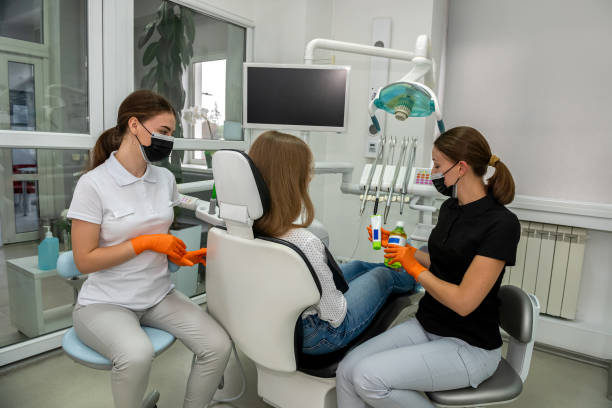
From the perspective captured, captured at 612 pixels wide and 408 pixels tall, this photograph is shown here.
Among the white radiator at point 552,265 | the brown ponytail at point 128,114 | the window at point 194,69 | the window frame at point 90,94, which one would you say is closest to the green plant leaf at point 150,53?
the window at point 194,69

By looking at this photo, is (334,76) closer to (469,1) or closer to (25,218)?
(469,1)

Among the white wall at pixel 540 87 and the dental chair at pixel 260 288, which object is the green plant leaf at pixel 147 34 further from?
the white wall at pixel 540 87

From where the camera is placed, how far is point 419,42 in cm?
182

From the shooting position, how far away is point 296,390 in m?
1.49

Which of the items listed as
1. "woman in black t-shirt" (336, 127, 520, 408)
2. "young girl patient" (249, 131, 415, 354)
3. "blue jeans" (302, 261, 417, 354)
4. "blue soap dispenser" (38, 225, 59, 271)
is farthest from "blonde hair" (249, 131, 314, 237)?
"blue soap dispenser" (38, 225, 59, 271)

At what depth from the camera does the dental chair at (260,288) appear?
1173 mm

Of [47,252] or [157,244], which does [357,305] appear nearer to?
[157,244]

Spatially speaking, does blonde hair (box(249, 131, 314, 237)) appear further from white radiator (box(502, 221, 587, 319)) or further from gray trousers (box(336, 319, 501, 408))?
white radiator (box(502, 221, 587, 319))

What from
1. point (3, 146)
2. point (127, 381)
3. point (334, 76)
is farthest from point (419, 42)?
point (3, 146)

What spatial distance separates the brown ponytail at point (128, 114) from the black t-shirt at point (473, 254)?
1074 mm

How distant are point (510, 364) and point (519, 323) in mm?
165

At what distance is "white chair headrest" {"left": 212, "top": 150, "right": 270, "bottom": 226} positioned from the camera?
1173mm

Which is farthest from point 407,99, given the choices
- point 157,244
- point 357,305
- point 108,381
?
point 108,381

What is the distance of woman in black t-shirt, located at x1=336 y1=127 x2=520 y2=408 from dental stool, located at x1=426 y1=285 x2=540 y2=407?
0.03 metres
